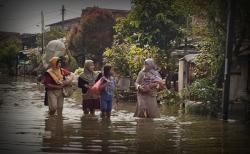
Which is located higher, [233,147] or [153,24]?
[153,24]

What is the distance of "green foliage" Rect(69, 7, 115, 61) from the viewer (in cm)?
4775

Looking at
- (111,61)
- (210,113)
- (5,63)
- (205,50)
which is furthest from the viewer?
(5,63)

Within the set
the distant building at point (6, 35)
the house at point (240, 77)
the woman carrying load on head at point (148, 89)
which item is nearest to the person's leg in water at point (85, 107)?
the woman carrying load on head at point (148, 89)

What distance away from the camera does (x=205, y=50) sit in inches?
767

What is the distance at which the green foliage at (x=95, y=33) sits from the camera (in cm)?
4775

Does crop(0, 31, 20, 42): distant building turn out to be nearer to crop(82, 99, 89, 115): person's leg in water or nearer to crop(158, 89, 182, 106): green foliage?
crop(82, 99, 89, 115): person's leg in water

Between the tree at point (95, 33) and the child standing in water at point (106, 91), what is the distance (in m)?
33.5

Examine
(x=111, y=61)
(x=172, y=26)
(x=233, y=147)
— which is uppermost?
(x=172, y=26)

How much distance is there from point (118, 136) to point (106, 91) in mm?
3819

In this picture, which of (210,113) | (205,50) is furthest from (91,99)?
(205,50)

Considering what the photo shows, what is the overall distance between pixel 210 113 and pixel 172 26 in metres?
13.8

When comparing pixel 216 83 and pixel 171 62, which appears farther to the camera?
pixel 171 62

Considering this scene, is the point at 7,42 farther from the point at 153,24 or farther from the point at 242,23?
the point at 242,23

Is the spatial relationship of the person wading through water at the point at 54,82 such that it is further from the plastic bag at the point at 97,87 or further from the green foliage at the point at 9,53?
the green foliage at the point at 9,53
